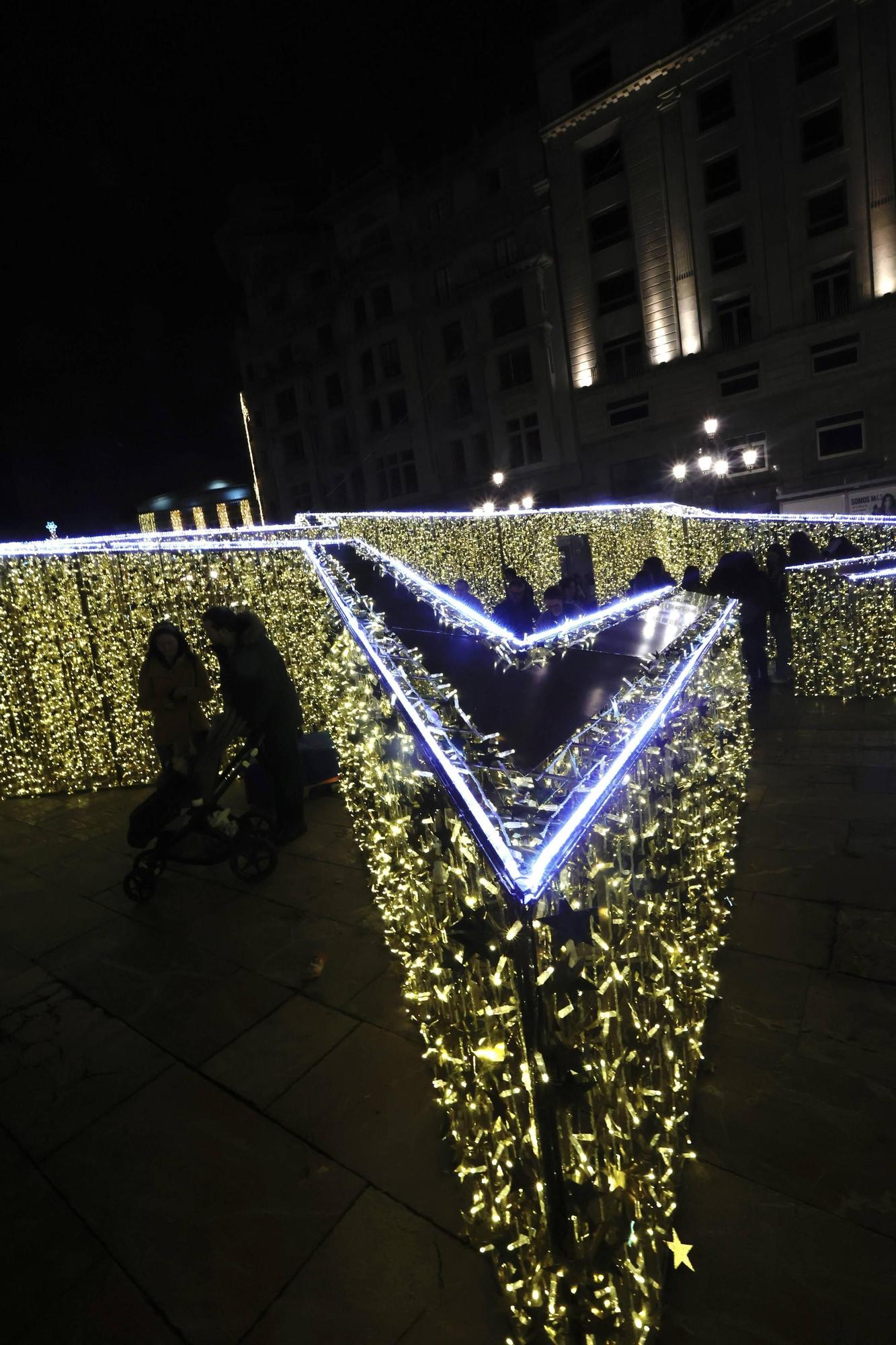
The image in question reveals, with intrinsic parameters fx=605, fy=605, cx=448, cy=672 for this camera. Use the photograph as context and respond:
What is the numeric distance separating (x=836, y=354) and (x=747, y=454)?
4194 millimetres

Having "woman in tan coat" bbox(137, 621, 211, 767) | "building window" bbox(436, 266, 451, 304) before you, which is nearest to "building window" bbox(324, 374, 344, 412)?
"building window" bbox(436, 266, 451, 304)

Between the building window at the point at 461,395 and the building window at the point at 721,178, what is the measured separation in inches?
494

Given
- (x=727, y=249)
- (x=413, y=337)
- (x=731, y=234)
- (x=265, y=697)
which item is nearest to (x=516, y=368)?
(x=413, y=337)

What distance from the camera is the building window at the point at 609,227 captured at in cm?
2564

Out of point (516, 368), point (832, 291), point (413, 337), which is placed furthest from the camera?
point (413, 337)

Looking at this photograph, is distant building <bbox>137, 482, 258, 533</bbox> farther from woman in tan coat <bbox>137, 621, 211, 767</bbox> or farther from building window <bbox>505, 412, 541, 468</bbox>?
woman in tan coat <bbox>137, 621, 211, 767</bbox>

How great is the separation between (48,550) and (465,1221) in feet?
22.0

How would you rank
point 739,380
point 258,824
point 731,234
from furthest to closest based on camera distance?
point 739,380 < point 731,234 < point 258,824

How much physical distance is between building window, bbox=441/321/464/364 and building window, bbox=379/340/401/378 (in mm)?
A: 2819

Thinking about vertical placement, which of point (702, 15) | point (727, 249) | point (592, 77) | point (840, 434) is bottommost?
point (840, 434)

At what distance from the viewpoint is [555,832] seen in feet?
4.48

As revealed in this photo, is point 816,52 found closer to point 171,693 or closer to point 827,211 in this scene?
point 827,211

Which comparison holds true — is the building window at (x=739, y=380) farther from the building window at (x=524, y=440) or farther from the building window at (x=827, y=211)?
the building window at (x=524, y=440)

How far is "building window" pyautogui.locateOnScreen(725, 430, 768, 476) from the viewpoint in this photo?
939 inches
